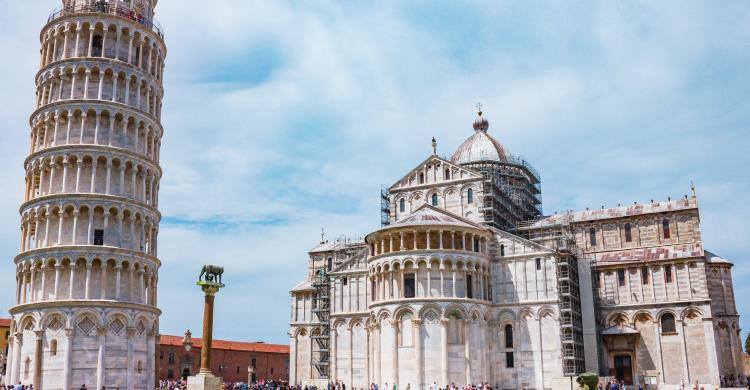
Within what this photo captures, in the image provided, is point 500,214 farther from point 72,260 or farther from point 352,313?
point 72,260

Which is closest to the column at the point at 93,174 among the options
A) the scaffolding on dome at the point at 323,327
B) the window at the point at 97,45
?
the window at the point at 97,45

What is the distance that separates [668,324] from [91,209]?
4121 cm

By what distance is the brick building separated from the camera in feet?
262

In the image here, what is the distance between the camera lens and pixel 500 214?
5628 centimetres

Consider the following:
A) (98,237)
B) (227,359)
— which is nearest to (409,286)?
(98,237)

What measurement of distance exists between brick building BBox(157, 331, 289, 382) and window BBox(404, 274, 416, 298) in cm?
3279

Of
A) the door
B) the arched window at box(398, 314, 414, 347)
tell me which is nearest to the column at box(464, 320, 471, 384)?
→ the arched window at box(398, 314, 414, 347)

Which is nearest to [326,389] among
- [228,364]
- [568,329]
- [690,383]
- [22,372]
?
[568,329]

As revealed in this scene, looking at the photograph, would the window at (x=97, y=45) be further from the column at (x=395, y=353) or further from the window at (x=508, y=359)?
the window at (x=508, y=359)

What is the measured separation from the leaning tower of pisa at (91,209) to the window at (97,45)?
0.21ft

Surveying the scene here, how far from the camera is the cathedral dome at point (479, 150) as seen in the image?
65.3 m

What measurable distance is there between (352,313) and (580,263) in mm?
18388

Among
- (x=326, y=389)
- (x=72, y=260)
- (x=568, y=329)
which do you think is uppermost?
(x=72, y=260)

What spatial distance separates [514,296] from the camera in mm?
50156
